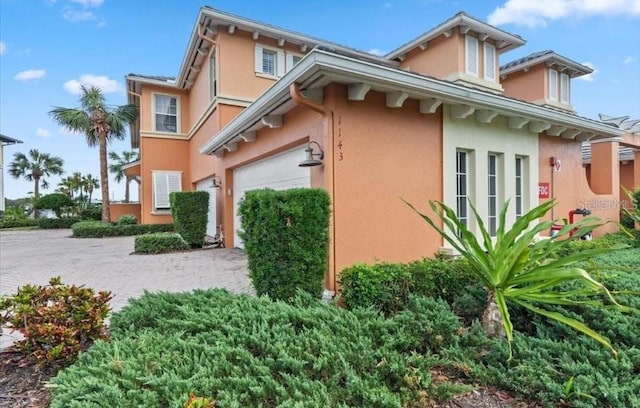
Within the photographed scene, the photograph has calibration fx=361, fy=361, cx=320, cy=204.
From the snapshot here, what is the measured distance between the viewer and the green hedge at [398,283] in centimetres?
455

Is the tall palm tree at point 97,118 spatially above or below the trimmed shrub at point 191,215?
above

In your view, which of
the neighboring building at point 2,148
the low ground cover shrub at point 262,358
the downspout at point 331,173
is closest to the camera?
the low ground cover shrub at point 262,358

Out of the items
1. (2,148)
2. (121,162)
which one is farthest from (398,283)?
(121,162)

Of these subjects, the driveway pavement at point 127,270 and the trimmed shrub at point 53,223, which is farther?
the trimmed shrub at point 53,223

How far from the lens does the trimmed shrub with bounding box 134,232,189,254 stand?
11.0m

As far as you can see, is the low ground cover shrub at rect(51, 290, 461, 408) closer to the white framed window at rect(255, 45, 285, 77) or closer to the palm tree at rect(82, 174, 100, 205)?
the white framed window at rect(255, 45, 285, 77)

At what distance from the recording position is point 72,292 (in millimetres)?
3525

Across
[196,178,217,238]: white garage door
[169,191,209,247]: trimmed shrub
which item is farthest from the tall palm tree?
[169,191,209,247]: trimmed shrub


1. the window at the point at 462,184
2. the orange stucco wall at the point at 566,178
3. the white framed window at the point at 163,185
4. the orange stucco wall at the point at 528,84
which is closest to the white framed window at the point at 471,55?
the orange stucco wall at the point at 528,84

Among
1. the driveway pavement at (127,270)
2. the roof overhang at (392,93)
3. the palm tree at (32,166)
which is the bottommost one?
the driveway pavement at (127,270)

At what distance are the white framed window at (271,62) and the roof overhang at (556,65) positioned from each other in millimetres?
9234

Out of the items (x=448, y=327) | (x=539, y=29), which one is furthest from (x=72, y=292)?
A: (x=539, y=29)

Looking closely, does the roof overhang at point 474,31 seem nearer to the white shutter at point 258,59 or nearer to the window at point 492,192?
the white shutter at point 258,59

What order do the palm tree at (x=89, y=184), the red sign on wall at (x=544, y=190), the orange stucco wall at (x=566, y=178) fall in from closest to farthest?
the red sign on wall at (x=544, y=190), the orange stucco wall at (x=566, y=178), the palm tree at (x=89, y=184)
